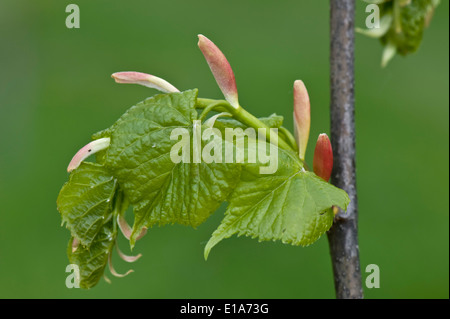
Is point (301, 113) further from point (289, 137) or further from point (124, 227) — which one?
point (124, 227)

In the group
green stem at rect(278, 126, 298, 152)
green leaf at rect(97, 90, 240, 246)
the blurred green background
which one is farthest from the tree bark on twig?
the blurred green background

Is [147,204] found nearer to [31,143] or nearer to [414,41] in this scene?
[414,41]

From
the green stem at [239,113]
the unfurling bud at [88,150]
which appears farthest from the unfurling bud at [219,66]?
the unfurling bud at [88,150]

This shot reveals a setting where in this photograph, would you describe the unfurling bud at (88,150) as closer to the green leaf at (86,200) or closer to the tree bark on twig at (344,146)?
the green leaf at (86,200)

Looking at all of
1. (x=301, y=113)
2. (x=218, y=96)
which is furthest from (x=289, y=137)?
(x=218, y=96)

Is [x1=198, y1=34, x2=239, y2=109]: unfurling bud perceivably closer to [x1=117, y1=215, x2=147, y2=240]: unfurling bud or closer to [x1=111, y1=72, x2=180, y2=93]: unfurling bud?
[x1=111, y1=72, x2=180, y2=93]: unfurling bud

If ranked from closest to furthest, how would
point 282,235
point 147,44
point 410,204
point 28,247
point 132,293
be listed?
point 282,235 < point 132,293 < point 28,247 < point 410,204 < point 147,44

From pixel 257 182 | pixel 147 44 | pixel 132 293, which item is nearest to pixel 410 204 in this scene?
pixel 132 293
